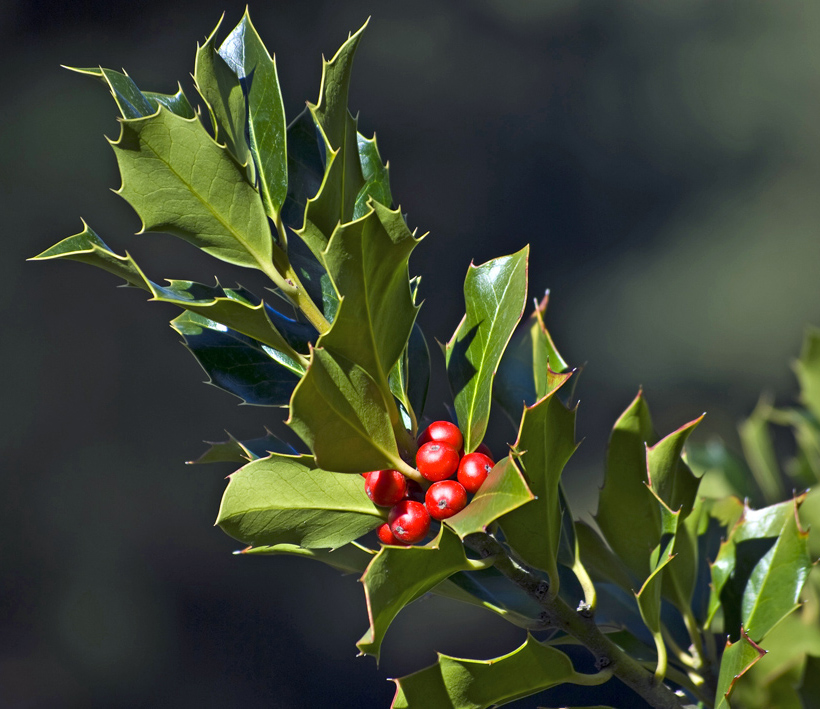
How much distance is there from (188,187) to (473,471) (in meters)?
0.23

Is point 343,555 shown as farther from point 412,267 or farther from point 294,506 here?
point 412,267

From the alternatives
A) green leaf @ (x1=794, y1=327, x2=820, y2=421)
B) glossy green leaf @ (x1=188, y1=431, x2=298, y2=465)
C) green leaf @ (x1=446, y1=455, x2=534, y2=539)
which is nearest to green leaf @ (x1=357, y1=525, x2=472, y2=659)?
green leaf @ (x1=446, y1=455, x2=534, y2=539)

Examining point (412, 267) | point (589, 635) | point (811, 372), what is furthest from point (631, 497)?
point (412, 267)

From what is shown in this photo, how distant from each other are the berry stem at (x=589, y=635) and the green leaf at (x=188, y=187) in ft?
0.80

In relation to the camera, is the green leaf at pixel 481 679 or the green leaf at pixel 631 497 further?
the green leaf at pixel 631 497

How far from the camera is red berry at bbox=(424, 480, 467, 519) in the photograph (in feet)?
1.47

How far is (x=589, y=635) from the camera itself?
1.68ft

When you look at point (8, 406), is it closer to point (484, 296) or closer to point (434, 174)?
point (434, 174)

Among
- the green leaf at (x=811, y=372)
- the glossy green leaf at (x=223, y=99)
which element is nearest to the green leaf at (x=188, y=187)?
the glossy green leaf at (x=223, y=99)

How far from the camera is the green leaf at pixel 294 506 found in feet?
1.40

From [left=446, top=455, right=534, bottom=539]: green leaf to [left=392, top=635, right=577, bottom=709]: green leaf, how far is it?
3.2 inches

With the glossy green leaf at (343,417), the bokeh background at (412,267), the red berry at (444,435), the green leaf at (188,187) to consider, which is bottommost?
the bokeh background at (412,267)

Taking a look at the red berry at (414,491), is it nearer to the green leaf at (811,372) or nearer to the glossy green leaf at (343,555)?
the glossy green leaf at (343,555)

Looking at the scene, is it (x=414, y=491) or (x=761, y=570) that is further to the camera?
(x=761, y=570)
